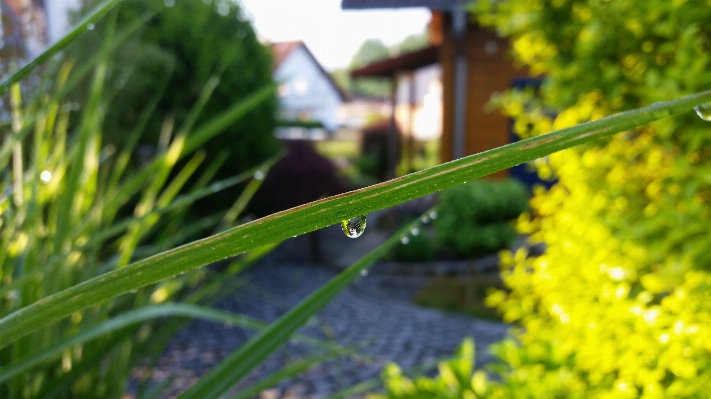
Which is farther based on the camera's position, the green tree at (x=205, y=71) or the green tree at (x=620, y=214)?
the green tree at (x=205, y=71)

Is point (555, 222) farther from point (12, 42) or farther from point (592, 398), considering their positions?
point (12, 42)

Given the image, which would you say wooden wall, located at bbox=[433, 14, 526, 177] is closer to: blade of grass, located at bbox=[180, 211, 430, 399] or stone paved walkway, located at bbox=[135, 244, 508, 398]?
stone paved walkway, located at bbox=[135, 244, 508, 398]

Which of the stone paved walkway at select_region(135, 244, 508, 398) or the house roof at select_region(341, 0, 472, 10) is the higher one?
the house roof at select_region(341, 0, 472, 10)

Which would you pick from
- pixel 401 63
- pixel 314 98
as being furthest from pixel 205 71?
pixel 314 98

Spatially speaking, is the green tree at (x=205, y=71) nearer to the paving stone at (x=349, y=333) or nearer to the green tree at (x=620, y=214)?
the paving stone at (x=349, y=333)

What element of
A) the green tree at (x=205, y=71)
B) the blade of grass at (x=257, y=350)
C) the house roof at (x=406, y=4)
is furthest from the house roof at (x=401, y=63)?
the blade of grass at (x=257, y=350)

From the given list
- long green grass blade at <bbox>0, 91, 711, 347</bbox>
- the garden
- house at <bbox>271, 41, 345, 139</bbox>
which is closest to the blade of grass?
the garden

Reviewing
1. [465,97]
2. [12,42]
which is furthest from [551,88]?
[465,97]

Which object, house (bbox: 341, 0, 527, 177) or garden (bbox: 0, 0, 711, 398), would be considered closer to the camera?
garden (bbox: 0, 0, 711, 398)
